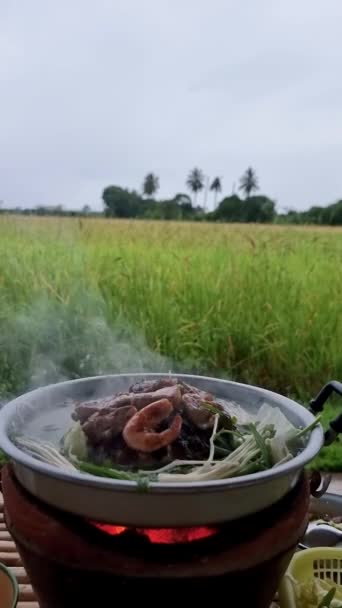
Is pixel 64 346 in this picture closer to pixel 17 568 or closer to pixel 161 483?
pixel 17 568

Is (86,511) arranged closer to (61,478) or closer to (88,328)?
(61,478)

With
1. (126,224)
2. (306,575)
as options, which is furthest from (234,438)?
(126,224)

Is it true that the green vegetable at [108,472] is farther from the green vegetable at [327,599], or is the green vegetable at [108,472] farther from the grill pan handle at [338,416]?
the green vegetable at [327,599]

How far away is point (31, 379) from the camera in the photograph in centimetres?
378

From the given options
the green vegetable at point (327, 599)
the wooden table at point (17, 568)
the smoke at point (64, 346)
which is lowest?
the wooden table at point (17, 568)

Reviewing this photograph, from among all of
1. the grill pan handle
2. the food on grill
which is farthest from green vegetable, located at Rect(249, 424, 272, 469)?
the grill pan handle

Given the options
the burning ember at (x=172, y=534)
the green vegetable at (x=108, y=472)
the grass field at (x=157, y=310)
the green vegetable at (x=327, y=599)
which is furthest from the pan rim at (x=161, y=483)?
the grass field at (x=157, y=310)

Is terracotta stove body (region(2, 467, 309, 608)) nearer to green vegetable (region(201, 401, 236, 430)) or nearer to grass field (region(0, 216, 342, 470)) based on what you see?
green vegetable (region(201, 401, 236, 430))

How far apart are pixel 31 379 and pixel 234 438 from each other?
2413 millimetres

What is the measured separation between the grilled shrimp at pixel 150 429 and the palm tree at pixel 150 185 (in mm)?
3521

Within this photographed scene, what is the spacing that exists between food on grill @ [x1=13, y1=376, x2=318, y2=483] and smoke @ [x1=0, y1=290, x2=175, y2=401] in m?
2.03

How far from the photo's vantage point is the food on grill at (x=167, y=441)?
1457 mm

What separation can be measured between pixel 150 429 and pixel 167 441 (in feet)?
0.18

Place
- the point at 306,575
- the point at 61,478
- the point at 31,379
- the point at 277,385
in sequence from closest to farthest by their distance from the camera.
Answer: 1. the point at 61,478
2. the point at 306,575
3. the point at 31,379
4. the point at 277,385
